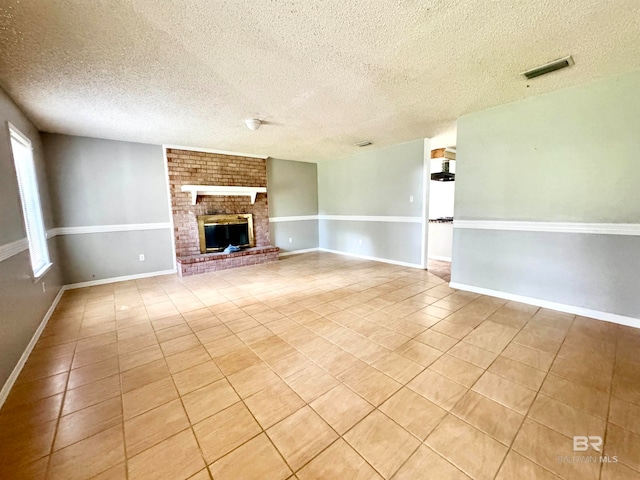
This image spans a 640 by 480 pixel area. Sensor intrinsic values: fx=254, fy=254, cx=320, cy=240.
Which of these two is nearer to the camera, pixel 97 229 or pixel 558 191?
pixel 558 191

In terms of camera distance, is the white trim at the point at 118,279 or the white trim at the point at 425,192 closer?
the white trim at the point at 118,279

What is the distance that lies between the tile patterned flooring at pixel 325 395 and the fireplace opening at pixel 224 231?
2.28m

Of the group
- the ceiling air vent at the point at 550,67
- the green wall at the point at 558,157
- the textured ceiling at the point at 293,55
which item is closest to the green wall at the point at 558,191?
the green wall at the point at 558,157

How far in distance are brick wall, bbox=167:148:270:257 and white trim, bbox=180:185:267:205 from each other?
87 millimetres

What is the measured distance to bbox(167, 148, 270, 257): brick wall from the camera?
15.5 feet

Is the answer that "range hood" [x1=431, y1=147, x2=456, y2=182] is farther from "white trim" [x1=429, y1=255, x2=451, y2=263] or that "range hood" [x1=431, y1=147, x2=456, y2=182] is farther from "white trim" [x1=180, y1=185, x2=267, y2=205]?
"white trim" [x1=180, y1=185, x2=267, y2=205]

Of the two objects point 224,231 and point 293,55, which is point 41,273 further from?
point 293,55

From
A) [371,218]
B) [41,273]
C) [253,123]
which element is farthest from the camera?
[371,218]

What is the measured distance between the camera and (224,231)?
5289mm

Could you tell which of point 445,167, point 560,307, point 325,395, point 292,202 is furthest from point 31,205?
point 445,167

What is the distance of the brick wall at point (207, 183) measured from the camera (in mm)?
4719

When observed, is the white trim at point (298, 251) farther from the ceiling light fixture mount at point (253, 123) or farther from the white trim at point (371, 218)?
the ceiling light fixture mount at point (253, 123)

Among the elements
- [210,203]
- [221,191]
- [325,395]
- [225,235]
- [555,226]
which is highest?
[221,191]

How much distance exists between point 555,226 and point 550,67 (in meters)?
1.57
